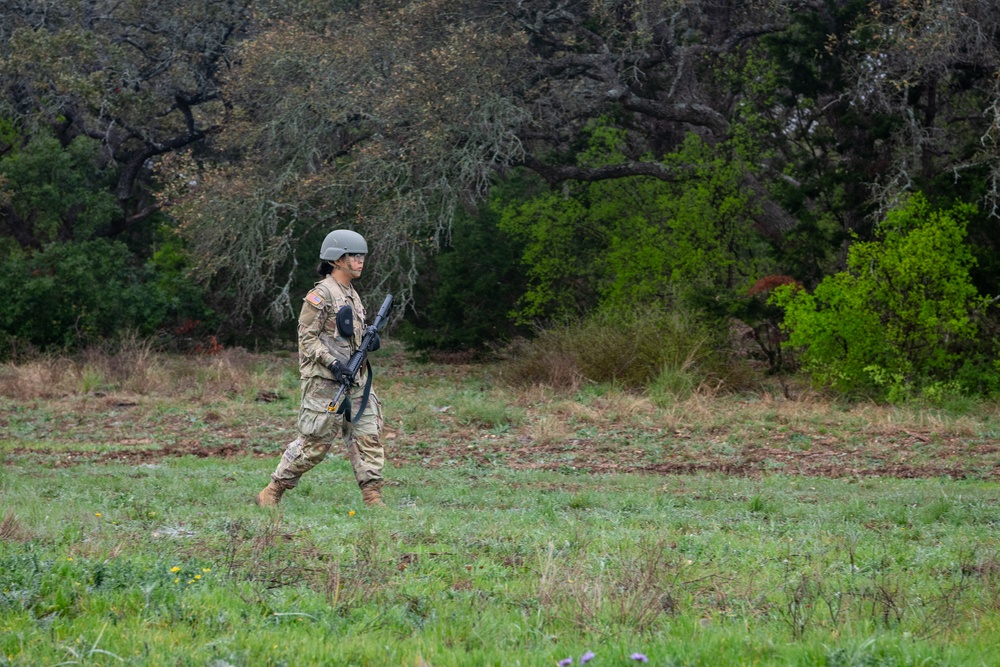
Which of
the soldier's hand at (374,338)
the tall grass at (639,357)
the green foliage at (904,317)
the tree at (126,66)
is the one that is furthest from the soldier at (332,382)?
the tree at (126,66)

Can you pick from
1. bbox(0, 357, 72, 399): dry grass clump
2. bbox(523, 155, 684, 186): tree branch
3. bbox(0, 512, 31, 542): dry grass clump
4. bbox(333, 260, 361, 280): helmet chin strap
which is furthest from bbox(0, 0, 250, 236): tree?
bbox(0, 512, 31, 542): dry grass clump

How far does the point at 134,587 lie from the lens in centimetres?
514

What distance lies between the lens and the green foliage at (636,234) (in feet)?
72.0

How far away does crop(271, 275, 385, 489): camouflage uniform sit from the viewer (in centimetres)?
845

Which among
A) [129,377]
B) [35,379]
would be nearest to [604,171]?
[129,377]

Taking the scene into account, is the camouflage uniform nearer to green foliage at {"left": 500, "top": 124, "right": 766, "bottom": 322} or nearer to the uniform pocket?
the uniform pocket

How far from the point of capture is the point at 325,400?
8469mm

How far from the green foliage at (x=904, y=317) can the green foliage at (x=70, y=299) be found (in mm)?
13240

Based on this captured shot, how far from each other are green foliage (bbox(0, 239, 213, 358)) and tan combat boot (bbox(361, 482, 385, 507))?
15218 mm

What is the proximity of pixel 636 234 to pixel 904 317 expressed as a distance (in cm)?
679

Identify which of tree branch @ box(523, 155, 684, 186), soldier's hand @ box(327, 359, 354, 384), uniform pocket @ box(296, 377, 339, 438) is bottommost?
uniform pocket @ box(296, 377, 339, 438)

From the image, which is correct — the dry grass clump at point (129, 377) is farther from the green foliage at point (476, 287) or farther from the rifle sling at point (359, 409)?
the rifle sling at point (359, 409)

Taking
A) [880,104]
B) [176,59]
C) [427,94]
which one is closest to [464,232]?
[427,94]

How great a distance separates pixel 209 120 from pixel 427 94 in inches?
384
